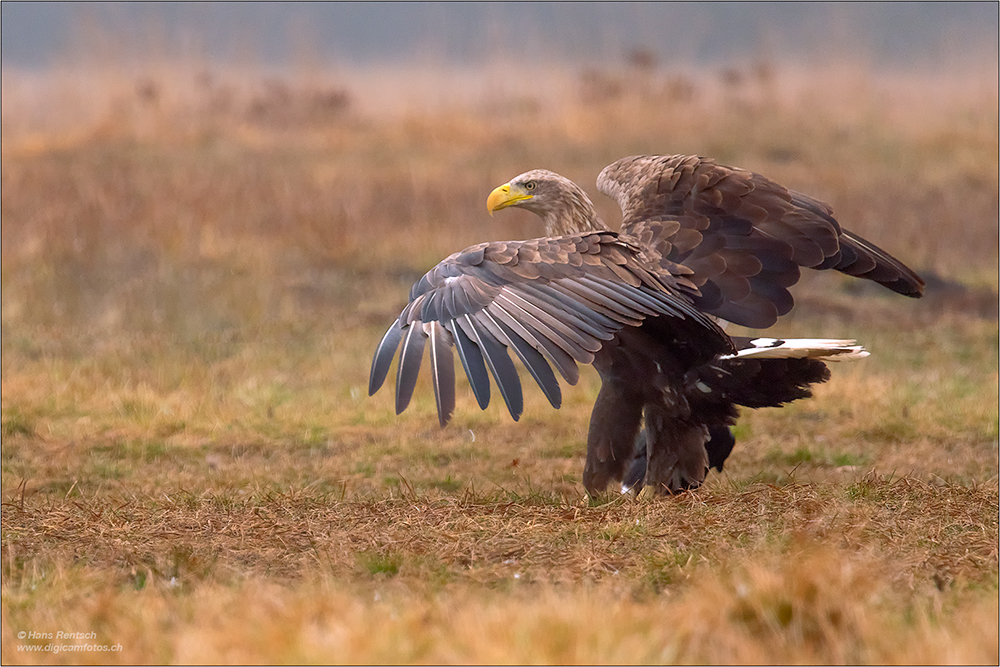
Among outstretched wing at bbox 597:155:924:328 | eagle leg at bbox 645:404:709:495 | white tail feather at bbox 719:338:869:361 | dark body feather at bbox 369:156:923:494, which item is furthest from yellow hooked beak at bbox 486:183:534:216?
white tail feather at bbox 719:338:869:361

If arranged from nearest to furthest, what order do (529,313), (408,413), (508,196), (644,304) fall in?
(529,313) → (644,304) → (508,196) → (408,413)

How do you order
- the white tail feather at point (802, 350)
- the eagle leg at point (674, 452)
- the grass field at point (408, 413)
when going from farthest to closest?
1. the eagle leg at point (674, 452)
2. the white tail feather at point (802, 350)
3. the grass field at point (408, 413)

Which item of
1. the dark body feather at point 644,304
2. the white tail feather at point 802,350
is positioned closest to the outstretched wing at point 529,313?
the dark body feather at point 644,304

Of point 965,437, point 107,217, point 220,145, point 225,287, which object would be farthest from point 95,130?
point 965,437

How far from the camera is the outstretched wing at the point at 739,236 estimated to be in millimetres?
5309

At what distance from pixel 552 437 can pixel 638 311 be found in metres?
2.46

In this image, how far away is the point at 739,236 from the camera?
5543 mm

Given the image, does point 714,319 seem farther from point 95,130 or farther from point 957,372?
point 95,130

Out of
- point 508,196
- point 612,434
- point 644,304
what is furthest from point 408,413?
point 644,304

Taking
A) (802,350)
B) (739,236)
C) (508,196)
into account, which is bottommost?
(802,350)

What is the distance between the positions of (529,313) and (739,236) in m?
1.45

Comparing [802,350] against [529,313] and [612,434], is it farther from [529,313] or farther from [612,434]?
[529,313]

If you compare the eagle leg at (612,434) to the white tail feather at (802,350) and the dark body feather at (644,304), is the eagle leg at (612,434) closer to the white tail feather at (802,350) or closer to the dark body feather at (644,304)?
the dark body feather at (644,304)

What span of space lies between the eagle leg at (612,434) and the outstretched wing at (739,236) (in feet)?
1.65
